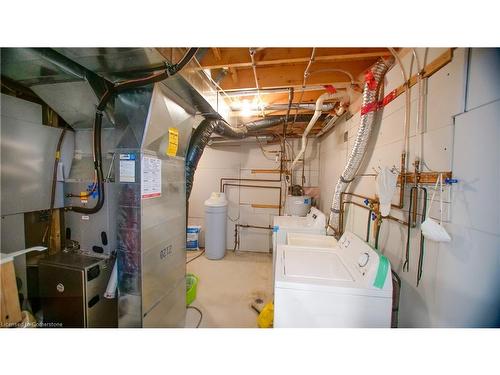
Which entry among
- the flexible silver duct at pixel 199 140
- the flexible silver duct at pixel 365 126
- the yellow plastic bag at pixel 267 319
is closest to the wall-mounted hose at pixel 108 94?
the flexible silver duct at pixel 199 140

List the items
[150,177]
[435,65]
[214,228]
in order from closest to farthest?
[435,65] → [150,177] → [214,228]

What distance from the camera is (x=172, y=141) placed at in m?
1.49

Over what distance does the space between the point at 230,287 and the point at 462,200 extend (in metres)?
2.52

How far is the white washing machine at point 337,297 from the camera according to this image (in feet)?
3.12

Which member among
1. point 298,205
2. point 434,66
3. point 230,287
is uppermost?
point 434,66

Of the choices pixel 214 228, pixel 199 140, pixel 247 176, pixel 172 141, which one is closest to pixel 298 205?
pixel 247 176

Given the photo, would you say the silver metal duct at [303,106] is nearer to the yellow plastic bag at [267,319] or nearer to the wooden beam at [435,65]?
the wooden beam at [435,65]

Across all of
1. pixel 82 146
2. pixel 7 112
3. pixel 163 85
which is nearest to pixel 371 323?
pixel 163 85

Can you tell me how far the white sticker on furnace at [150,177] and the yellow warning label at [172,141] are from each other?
14cm

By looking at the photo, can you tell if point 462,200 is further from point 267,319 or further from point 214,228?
point 214,228

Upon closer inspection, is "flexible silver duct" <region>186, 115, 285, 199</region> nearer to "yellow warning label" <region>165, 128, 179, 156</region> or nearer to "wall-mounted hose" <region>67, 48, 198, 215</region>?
"yellow warning label" <region>165, 128, 179, 156</region>

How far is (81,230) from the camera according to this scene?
55.8 inches

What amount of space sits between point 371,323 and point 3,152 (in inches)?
99.3

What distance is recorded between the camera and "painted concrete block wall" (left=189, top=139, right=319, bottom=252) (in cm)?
364
